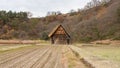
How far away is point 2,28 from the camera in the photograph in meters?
142

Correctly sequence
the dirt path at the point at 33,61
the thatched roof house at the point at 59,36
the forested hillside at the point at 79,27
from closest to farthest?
the dirt path at the point at 33,61
the thatched roof house at the point at 59,36
the forested hillside at the point at 79,27

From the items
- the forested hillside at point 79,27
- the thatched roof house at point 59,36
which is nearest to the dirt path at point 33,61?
the thatched roof house at point 59,36

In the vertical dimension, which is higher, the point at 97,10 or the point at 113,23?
the point at 97,10

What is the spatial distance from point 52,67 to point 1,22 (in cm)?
12704

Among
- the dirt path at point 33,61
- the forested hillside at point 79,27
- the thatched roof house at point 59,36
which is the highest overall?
the forested hillside at point 79,27

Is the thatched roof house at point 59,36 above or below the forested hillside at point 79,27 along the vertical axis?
below

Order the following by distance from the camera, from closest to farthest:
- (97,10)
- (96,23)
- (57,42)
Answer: (57,42)
(96,23)
(97,10)

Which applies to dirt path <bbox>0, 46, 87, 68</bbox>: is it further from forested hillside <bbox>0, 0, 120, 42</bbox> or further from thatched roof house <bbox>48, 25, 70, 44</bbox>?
forested hillside <bbox>0, 0, 120, 42</bbox>

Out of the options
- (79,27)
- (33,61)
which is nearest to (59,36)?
(79,27)

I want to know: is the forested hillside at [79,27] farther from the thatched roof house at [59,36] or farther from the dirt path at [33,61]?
the dirt path at [33,61]

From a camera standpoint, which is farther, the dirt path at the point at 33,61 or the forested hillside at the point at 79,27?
the forested hillside at the point at 79,27

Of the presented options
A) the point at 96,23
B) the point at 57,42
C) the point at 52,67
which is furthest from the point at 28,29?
the point at 52,67

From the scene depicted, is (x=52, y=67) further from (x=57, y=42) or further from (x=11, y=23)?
(x=11, y=23)

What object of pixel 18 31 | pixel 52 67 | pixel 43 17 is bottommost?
pixel 52 67
